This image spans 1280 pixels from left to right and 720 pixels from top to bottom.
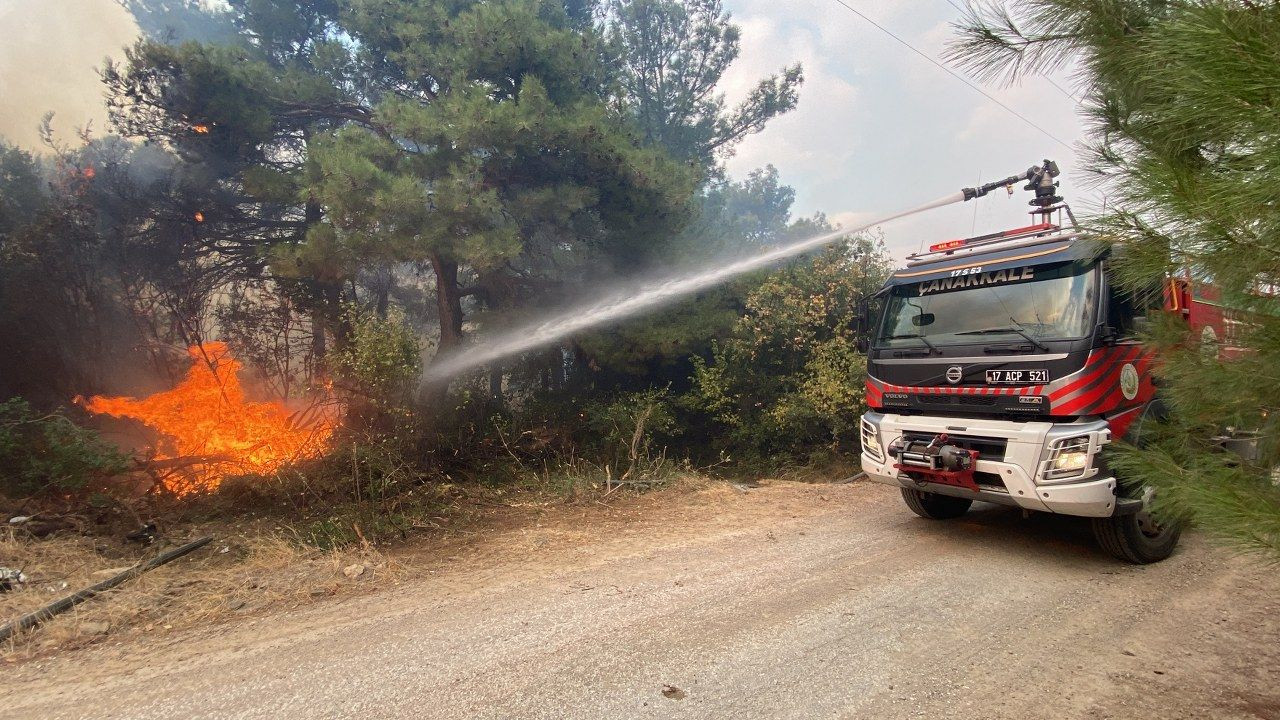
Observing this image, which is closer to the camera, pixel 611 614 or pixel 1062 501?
pixel 611 614

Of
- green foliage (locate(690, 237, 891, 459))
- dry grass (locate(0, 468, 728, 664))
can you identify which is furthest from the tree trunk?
dry grass (locate(0, 468, 728, 664))

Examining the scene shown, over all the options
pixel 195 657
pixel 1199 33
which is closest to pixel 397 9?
pixel 195 657

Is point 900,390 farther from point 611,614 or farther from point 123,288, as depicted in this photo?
point 123,288

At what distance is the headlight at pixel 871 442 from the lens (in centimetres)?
603

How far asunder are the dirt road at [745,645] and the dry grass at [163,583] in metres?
0.34

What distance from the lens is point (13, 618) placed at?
4.35 metres

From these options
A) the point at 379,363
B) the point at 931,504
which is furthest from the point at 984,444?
the point at 379,363

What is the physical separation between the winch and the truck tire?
1090mm

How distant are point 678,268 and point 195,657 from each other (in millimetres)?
12889

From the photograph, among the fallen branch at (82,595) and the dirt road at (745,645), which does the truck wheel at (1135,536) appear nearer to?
the dirt road at (745,645)

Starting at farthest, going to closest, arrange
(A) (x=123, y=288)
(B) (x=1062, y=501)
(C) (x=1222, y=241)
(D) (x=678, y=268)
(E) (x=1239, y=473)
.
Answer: (D) (x=678, y=268) → (A) (x=123, y=288) → (B) (x=1062, y=501) → (E) (x=1239, y=473) → (C) (x=1222, y=241)

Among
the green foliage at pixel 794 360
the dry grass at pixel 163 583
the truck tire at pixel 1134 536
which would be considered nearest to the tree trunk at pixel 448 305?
the green foliage at pixel 794 360

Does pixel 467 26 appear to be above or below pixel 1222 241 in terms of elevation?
above

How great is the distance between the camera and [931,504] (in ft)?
22.1
